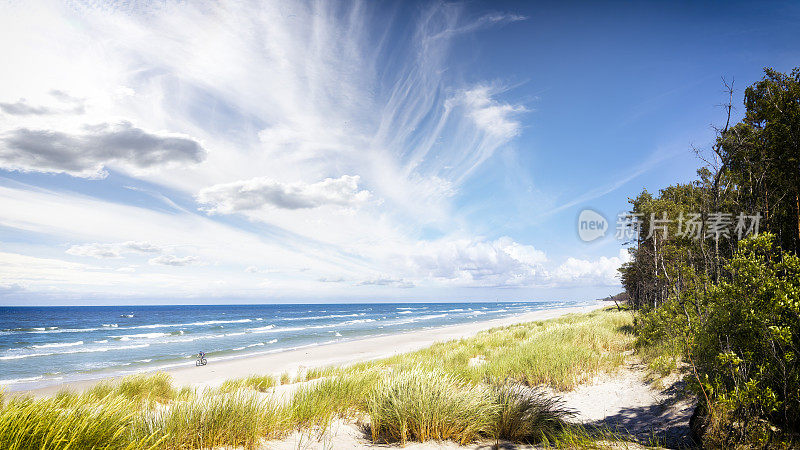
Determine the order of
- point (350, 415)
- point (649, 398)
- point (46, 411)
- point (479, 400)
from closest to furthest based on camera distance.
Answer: point (46, 411), point (479, 400), point (350, 415), point (649, 398)

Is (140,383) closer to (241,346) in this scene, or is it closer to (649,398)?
(649,398)

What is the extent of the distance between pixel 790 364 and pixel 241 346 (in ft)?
108

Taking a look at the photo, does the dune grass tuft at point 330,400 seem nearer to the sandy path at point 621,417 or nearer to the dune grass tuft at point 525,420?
the sandy path at point 621,417

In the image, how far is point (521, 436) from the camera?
5395mm

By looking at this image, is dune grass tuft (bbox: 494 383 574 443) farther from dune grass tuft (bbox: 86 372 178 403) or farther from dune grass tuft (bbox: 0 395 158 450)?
dune grass tuft (bbox: 86 372 178 403)

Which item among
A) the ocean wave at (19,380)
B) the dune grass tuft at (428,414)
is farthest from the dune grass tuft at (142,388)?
the ocean wave at (19,380)

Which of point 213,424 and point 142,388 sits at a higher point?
point 213,424

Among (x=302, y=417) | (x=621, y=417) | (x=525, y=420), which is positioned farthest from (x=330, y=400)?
(x=621, y=417)

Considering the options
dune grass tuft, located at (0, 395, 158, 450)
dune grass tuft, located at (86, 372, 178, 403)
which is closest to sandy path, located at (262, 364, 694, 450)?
dune grass tuft, located at (0, 395, 158, 450)

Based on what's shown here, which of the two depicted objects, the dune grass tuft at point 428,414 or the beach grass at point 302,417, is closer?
the beach grass at point 302,417

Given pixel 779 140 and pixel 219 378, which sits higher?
pixel 779 140

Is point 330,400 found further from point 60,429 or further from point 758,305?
point 758,305

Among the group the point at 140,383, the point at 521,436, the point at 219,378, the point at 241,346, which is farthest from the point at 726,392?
the point at 241,346

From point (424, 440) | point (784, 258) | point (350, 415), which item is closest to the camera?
point (784, 258)
